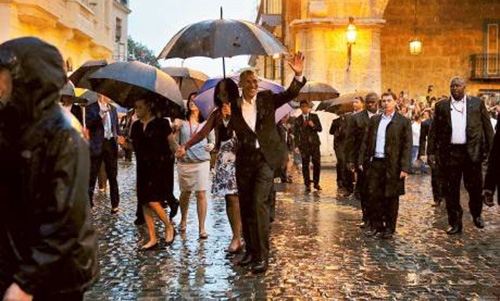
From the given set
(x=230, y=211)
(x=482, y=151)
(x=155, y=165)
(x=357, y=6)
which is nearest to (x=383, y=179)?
(x=482, y=151)

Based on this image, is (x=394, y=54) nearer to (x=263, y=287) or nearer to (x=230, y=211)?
(x=230, y=211)

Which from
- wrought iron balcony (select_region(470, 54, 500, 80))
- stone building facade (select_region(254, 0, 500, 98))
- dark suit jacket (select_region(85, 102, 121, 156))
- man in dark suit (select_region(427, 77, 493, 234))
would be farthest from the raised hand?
wrought iron balcony (select_region(470, 54, 500, 80))

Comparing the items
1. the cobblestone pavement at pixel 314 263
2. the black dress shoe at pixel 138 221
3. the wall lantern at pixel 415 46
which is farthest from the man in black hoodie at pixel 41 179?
the wall lantern at pixel 415 46

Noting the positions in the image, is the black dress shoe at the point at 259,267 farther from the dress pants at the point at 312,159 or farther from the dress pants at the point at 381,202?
the dress pants at the point at 312,159

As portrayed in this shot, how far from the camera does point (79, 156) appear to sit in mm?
2670

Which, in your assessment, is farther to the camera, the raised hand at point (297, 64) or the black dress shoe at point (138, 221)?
the black dress shoe at point (138, 221)

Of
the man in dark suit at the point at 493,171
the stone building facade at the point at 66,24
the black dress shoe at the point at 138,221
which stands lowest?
the black dress shoe at the point at 138,221

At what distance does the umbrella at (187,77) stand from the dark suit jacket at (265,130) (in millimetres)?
4911

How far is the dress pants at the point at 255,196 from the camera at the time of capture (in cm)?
705

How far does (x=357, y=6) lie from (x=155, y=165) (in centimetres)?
1613

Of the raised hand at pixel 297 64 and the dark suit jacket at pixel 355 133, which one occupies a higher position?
the raised hand at pixel 297 64

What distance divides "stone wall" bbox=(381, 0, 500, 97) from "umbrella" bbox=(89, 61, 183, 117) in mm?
19713

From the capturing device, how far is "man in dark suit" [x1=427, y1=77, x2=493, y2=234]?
30.4 ft

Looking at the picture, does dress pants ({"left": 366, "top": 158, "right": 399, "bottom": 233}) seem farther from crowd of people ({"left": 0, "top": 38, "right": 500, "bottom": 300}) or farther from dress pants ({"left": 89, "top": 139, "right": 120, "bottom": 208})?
dress pants ({"left": 89, "top": 139, "right": 120, "bottom": 208})
